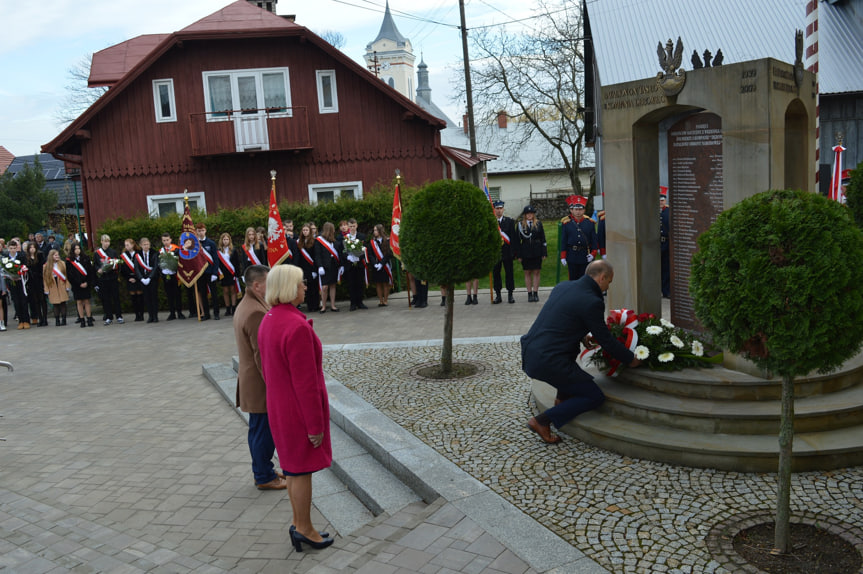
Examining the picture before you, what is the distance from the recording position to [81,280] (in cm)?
1723

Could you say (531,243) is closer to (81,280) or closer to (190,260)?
(190,260)

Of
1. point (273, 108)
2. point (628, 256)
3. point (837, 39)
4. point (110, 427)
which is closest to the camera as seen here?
point (628, 256)

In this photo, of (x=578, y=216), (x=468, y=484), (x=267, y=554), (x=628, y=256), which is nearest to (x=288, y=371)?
(x=267, y=554)

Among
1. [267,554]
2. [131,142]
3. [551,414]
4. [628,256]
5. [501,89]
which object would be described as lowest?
[267,554]

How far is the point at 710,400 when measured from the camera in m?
6.57

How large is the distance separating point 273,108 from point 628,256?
17481mm

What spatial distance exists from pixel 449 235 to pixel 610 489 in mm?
4488

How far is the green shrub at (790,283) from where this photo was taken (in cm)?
425

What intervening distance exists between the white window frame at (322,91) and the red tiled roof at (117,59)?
24.8 feet

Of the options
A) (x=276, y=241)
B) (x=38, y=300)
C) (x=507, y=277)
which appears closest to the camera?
(x=276, y=241)

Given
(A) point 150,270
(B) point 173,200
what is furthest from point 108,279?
(B) point 173,200

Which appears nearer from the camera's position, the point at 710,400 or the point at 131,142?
the point at 710,400

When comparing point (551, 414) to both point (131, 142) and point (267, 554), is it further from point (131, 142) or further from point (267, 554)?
point (131, 142)

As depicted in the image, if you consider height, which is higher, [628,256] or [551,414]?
[628,256]
